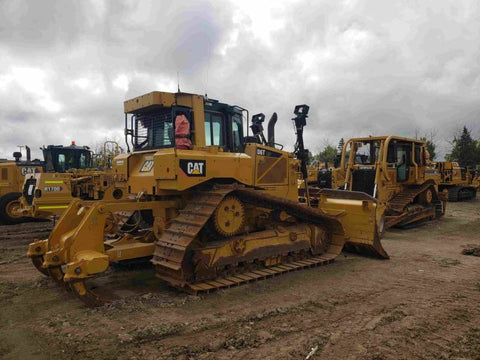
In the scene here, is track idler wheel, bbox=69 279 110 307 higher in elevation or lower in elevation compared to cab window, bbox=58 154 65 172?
lower

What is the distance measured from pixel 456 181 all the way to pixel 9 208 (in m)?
19.4

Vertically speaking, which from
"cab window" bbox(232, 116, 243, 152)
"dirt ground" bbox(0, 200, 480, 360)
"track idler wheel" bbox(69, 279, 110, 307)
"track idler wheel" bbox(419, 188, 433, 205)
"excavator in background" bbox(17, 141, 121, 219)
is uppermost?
"cab window" bbox(232, 116, 243, 152)

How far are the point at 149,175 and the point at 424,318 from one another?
167 inches

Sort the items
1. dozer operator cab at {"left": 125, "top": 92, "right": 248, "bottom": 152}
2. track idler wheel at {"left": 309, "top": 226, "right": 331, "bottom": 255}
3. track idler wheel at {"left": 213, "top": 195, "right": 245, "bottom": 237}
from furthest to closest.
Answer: track idler wheel at {"left": 309, "top": 226, "right": 331, "bottom": 255}, dozer operator cab at {"left": 125, "top": 92, "right": 248, "bottom": 152}, track idler wheel at {"left": 213, "top": 195, "right": 245, "bottom": 237}

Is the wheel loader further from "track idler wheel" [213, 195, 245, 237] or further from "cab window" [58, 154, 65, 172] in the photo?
"cab window" [58, 154, 65, 172]

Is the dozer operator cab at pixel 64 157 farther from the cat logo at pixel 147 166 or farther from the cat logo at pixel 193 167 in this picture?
the cat logo at pixel 193 167

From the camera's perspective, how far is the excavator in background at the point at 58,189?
36.8ft

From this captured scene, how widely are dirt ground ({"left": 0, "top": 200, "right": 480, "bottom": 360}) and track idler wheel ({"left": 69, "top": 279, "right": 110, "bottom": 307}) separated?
0.12 metres

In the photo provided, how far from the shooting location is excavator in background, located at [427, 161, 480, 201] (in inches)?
714

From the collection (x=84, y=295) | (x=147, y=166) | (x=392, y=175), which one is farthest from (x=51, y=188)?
(x=392, y=175)

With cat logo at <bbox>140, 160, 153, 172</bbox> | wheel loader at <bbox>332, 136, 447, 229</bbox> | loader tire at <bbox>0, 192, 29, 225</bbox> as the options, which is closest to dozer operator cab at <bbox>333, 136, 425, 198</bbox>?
wheel loader at <bbox>332, 136, 447, 229</bbox>

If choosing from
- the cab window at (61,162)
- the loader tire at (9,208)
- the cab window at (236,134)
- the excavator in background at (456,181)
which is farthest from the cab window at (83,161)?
the excavator in background at (456,181)

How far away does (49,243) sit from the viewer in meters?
5.70

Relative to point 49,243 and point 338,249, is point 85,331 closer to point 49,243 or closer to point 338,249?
point 49,243
